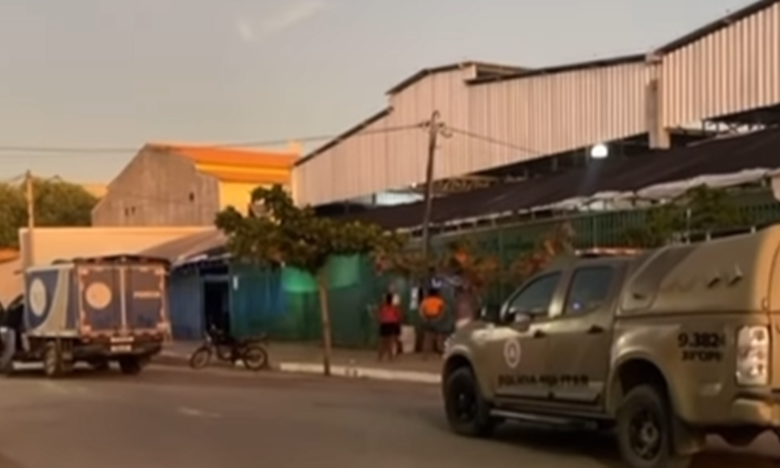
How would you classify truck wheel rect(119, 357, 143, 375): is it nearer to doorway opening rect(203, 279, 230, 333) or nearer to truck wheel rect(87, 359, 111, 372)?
truck wheel rect(87, 359, 111, 372)

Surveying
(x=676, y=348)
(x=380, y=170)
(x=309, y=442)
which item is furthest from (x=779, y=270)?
(x=380, y=170)

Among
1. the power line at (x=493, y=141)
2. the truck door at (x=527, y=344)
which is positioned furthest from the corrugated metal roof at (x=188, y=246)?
the truck door at (x=527, y=344)

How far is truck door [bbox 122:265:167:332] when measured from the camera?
2812 cm

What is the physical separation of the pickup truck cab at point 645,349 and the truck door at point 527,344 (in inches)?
0.6

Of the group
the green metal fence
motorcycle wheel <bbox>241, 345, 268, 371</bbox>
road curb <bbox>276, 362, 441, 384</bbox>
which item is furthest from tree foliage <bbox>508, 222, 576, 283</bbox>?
motorcycle wheel <bbox>241, 345, 268, 371</bbox>

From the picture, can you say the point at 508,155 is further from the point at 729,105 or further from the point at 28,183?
the point at 28,183

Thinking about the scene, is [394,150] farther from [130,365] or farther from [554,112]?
[130,365]

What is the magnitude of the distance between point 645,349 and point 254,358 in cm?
1958

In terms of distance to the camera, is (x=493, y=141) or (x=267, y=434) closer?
(x=267, y=434)

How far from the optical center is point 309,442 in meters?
14.2

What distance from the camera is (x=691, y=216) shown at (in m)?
20.7

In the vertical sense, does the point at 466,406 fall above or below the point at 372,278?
below

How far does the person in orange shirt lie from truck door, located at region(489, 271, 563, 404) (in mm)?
14352

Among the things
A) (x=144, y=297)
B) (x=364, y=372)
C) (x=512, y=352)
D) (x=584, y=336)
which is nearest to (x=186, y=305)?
(x=144, y=297)
